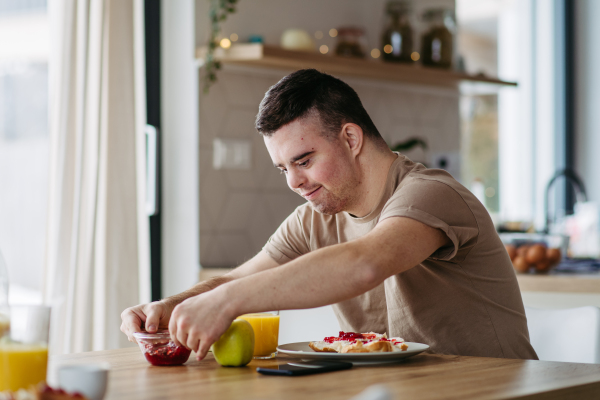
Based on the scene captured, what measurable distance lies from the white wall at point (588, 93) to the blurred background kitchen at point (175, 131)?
1205 millimetres

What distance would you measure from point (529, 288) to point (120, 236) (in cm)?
148

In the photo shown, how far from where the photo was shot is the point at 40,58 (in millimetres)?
2586

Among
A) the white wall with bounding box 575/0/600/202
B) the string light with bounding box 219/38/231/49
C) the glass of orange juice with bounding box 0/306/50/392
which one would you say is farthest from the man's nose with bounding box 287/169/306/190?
the white wall with bounding box 575/0/600/202

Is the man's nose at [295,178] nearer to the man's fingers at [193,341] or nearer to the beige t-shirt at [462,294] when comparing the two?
the beige t-shirt at [462,294]

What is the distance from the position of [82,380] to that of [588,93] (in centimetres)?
458

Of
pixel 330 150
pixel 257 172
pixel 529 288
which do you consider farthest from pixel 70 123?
pixel 529 288

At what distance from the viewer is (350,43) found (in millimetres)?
3119

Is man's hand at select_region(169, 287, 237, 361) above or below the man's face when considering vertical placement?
below

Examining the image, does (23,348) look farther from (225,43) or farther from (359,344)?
(225,43)

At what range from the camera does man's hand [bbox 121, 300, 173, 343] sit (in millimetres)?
1507

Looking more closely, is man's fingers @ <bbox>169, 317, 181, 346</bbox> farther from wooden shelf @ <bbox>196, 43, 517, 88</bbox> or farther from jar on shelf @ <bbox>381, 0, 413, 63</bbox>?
jar on shelf @ <bbox>381, 0, 413, 63</bbox>

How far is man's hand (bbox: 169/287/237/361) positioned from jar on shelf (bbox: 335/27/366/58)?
6.78 ft

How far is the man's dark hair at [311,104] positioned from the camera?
1646 mm

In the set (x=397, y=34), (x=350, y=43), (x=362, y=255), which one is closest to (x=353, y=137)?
(x=362, y=255)
